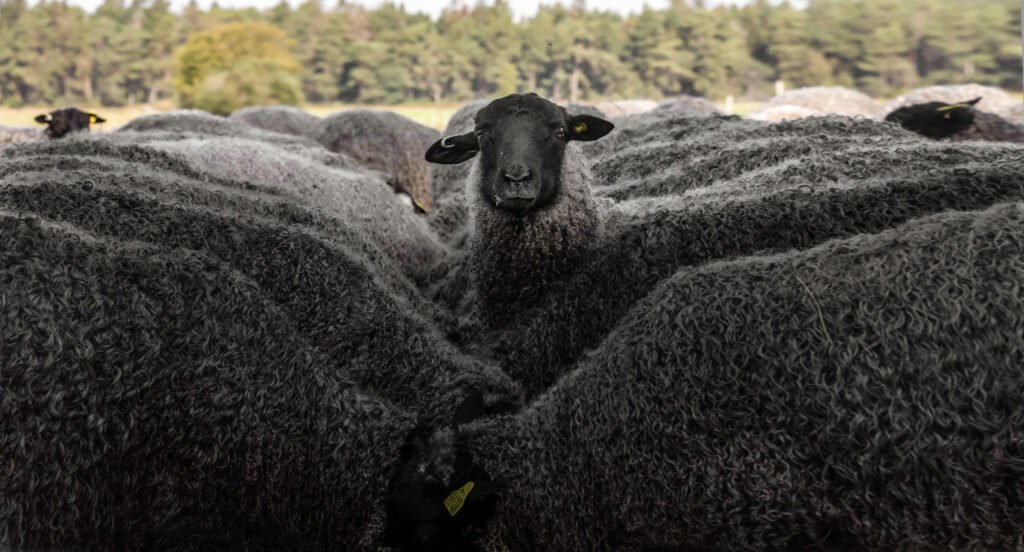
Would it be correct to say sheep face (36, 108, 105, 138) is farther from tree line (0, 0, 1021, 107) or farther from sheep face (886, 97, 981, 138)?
tree line (0, 0, 1021, 107)

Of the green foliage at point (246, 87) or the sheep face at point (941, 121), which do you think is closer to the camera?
the sheep face at point (941, 121)

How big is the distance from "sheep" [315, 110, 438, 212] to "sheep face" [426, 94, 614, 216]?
514 cm

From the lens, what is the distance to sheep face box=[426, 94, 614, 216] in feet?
12.2

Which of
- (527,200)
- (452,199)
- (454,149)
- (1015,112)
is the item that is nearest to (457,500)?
(527,200)

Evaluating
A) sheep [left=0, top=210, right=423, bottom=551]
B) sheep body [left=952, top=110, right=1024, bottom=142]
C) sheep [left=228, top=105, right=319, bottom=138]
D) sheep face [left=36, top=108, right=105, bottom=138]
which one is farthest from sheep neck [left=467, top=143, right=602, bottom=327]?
sheep [left=228, top=105, right=319, bottom=138]

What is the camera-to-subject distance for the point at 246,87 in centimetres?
2942

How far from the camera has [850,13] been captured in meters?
30.1

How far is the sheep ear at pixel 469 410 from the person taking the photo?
3089 mm

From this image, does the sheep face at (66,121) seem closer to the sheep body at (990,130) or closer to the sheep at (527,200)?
the sheep at (527,200)

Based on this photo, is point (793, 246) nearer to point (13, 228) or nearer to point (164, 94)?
point (13, 228)

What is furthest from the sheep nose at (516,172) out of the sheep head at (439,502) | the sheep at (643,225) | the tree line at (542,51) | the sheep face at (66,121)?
the tree line at (542,51)

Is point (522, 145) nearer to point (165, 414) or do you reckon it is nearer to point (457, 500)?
point (457, 500)

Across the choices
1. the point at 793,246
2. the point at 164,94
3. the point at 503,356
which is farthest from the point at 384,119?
the point at 164,94

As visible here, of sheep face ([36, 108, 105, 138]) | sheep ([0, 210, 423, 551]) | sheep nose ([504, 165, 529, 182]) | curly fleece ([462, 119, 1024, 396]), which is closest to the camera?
sheep ([0, 210, 423, 551])
